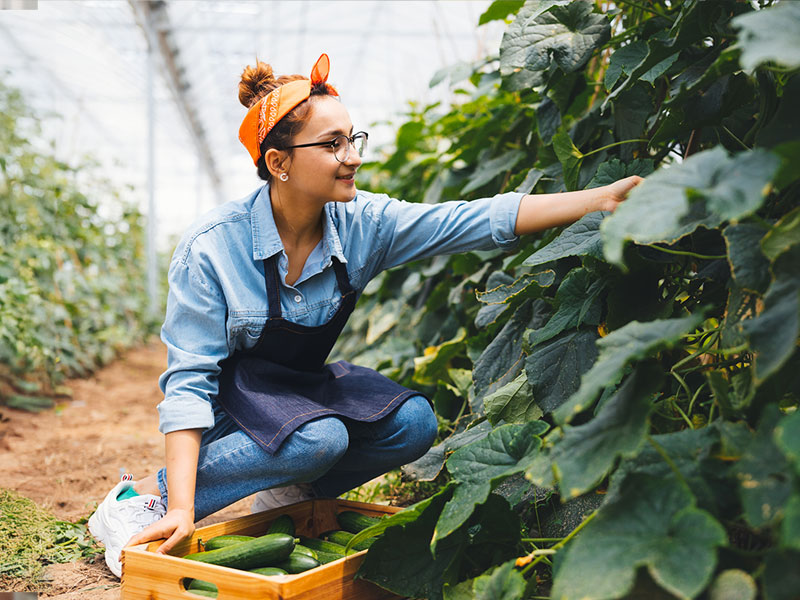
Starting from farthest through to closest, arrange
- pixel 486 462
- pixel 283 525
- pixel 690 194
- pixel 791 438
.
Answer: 1. pixel 283 525
2. pixel 486 462
3. pixel 690 194
4. pixel 791 438

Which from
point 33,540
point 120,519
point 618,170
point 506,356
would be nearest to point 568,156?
point 618,170

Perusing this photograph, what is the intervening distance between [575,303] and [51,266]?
149 inches

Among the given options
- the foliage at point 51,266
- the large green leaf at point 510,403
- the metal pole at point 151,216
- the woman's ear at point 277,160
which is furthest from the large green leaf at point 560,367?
the metal pole at point 151,216

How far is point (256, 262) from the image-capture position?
5.71ft

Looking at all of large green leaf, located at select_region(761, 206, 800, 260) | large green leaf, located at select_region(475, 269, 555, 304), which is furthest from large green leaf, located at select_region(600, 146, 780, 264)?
large green leaf, located at select_region(475, 269, 555, 304)

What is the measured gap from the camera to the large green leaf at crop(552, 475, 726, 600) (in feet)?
2.60

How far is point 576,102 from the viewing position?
207 cm

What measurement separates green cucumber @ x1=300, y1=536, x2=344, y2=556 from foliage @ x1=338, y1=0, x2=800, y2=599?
22 cm

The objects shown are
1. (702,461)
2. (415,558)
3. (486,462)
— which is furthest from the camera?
(415,558)

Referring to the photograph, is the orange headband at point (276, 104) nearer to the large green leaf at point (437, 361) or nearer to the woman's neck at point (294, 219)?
the woman's neck at point (294, 219)

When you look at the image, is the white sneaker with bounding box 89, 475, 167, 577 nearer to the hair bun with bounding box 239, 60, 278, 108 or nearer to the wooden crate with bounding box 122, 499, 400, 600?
the wooden crate with bounding box 122, 499, 400, 600

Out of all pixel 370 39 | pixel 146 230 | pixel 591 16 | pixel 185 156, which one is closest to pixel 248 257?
pixel 591 16

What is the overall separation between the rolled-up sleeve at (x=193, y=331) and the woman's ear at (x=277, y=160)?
0.94 feet

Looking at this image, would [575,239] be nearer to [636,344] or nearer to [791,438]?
[636,344]
